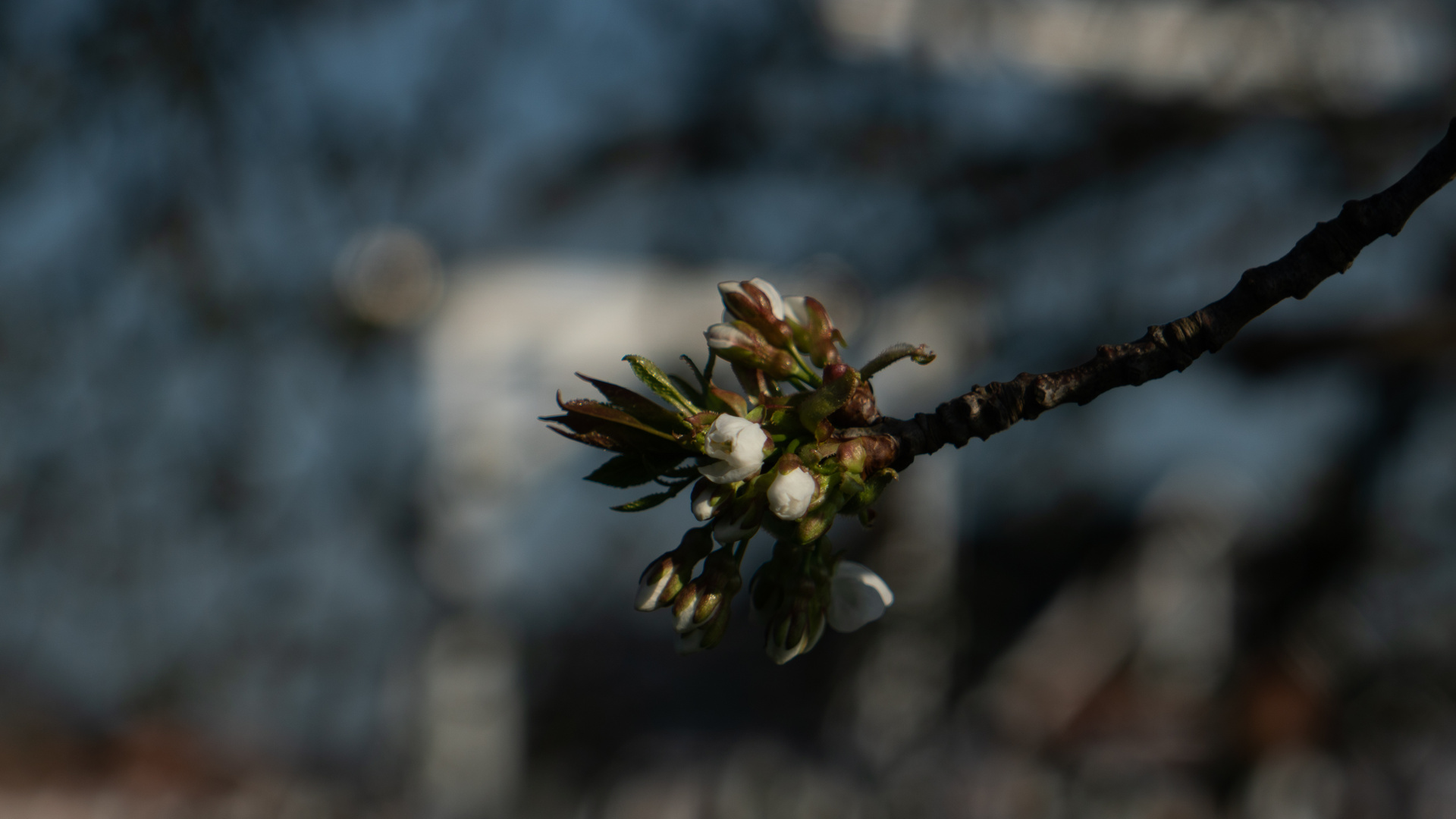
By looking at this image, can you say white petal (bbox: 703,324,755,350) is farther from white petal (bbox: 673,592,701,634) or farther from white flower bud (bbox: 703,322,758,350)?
white petal (bbox: 673,592,701,634)

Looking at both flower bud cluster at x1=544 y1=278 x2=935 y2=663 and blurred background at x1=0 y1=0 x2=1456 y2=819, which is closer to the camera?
flower bud cluster at x1=544 y1=278 x2=935 y2=663

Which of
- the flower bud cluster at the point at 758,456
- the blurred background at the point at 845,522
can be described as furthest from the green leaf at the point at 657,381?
the blurred background at the point at 845,522

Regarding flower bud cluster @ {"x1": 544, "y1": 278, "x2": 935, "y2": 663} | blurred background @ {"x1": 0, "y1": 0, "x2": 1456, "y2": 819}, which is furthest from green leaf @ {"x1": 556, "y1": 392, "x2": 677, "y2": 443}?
blurred background @ {"x1": 0, "y1": 0, "x2": 1456, "y2": 819}

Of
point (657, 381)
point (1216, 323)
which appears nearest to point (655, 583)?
point (657, 381)

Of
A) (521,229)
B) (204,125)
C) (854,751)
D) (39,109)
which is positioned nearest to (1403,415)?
(854,751)

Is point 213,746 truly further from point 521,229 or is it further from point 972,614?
point 972,614

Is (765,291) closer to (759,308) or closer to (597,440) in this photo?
(759,308)
